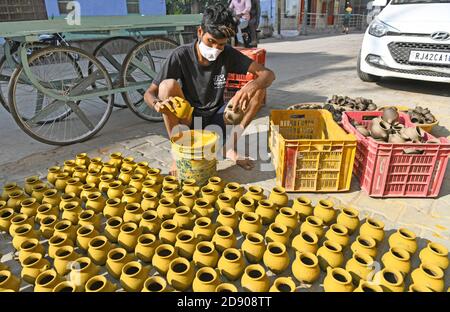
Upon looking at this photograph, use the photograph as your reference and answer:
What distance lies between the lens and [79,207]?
2.19 m

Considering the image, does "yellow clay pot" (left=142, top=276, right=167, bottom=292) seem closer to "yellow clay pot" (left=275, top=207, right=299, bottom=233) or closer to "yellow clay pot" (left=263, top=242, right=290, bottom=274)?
"yellow clay pot" (left=263, top=242, right=290, bottom=274)

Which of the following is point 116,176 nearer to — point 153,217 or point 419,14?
point 153,217

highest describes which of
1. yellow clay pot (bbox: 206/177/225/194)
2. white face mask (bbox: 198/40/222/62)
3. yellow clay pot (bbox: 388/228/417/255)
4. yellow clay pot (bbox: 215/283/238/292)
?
white face mask (bbox: 198/40/222/62)

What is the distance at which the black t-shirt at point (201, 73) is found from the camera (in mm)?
2693

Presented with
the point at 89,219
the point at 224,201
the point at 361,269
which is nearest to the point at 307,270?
the point at 361,269

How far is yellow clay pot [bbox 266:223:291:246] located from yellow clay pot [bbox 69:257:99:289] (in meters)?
0.97

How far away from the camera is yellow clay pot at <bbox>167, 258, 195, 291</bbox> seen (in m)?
1.62

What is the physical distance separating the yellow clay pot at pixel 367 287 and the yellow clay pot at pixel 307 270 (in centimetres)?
22

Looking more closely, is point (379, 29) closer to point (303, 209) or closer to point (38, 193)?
point (303, 209)

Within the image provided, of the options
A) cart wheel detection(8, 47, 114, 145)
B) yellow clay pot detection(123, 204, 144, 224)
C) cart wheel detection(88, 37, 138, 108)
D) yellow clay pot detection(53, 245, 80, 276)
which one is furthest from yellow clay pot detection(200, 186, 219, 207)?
cart wheel detection(88, 37, 138, 108)

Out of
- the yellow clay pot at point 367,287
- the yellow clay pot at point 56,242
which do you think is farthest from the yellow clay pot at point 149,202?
the yellow clay pot at point 367,287

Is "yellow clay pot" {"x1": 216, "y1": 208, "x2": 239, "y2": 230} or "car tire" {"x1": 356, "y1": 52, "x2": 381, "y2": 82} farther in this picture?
"car tire" {"x1": 356, "y1": 52, "x2": 381, "y2": 82}
